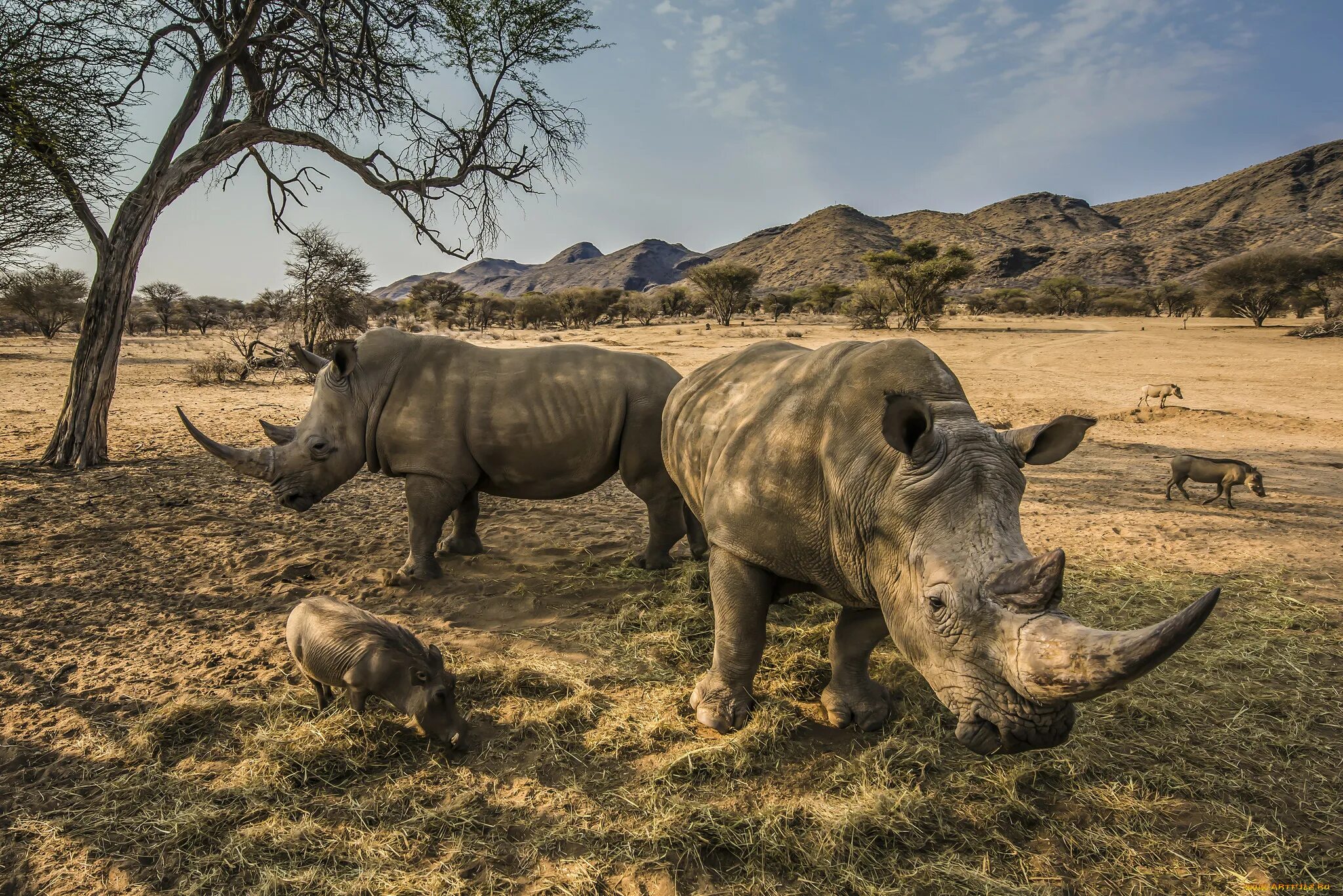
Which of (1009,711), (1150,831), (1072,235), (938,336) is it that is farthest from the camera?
(1072,235)

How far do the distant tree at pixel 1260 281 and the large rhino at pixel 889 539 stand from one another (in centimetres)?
4530

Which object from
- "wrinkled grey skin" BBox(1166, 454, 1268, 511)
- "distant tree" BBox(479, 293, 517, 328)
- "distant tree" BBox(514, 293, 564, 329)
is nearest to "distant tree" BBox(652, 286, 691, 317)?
"distant tree" BBox(514, 293, 564, 329)

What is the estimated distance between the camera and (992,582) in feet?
6.56

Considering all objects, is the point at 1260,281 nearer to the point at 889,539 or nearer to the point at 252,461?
the point at 889,539

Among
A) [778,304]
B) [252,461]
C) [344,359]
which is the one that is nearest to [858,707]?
[344,359]

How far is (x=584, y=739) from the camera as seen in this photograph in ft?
10.9

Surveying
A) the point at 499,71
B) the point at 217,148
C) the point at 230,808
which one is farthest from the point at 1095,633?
the point at 499,71

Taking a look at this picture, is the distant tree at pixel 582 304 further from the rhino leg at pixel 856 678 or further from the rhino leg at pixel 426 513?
the rhino leg at pixel 856 678

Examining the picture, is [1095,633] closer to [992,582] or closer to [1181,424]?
[992,582]

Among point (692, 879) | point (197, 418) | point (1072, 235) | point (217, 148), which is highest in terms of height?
point (1072, 235)

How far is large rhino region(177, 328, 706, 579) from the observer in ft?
16.5

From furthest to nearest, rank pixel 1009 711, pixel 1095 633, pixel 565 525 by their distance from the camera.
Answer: pixel 565 525 → pixel 1009 711 → pixel 1095 633

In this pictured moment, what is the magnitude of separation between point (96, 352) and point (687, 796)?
9572mm

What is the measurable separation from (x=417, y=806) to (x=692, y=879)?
1.27m
